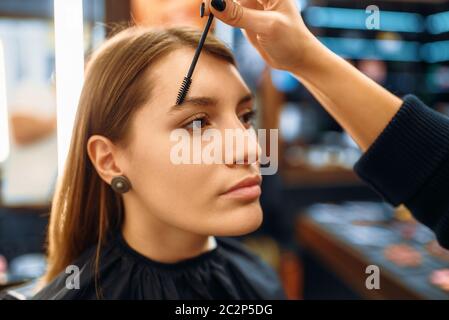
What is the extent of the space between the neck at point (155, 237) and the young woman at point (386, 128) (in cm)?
43

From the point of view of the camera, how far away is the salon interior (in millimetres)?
1067

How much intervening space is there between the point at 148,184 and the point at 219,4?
1.28ft

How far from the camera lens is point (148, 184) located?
2.92 feet

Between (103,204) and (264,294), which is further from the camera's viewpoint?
(264,294)

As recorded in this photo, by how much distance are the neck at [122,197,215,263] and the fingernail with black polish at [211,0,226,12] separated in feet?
1.57

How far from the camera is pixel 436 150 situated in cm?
88

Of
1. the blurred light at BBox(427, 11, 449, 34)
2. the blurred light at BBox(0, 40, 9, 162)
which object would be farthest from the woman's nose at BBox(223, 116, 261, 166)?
the blurred light at BBox(427, 11, 449, 34)

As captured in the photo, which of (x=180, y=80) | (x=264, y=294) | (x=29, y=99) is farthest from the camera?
(x=29, y=99)

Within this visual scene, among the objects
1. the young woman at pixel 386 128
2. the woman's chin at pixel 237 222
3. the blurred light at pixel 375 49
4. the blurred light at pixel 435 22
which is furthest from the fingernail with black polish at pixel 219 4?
the blurred light at pixel 435 22

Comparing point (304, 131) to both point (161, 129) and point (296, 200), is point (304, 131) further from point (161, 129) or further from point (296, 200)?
point (161, 129)

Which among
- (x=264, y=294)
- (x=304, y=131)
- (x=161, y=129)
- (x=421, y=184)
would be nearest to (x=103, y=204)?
(x=161, y=129)

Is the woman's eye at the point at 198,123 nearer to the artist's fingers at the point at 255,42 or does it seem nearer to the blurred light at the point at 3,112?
the artist's fingers at the point at 255,42

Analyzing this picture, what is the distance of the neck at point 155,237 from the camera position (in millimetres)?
968

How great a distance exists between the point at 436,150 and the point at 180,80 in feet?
1.80
